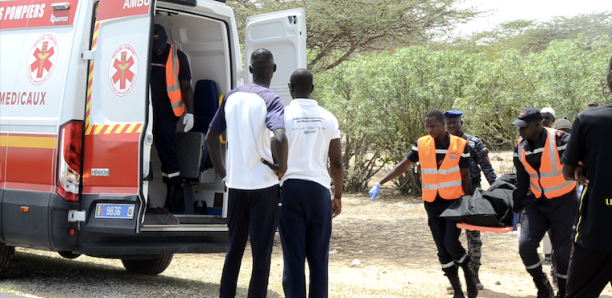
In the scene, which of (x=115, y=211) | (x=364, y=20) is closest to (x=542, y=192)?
(x=115, y=211)

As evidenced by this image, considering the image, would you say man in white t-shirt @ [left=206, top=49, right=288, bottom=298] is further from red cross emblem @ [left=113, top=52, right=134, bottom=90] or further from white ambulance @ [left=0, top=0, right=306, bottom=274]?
red cross emblem @ [left=113, top=52, right=134, bottom=90]

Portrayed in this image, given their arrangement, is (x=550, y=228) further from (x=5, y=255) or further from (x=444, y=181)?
(x=5, y=255)

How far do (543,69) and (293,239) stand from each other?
9333 mm

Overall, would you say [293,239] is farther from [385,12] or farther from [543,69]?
[543,69]

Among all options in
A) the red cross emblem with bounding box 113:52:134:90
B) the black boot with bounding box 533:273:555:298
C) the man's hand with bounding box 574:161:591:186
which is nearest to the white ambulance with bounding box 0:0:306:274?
the red cross emblem with bounding box 113:52:134:90

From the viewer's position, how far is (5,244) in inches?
242

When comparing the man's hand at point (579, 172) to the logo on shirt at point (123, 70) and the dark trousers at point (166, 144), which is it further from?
the dark trousers at point (166, 144)

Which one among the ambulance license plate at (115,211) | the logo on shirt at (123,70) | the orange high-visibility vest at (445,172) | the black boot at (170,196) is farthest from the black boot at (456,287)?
the logo on shirt at (123,70)

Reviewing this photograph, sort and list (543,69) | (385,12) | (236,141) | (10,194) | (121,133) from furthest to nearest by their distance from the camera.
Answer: (543,69) → (385,12) → (10,194) → (121,133) → (236,141)

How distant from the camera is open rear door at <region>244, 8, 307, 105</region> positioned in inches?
267

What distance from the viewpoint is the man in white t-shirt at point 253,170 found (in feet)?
14.4

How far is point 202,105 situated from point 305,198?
2605 millimetres

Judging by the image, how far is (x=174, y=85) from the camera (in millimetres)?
6363

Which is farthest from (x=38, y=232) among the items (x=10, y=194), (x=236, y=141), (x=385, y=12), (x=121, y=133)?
(x=385, y=12)
